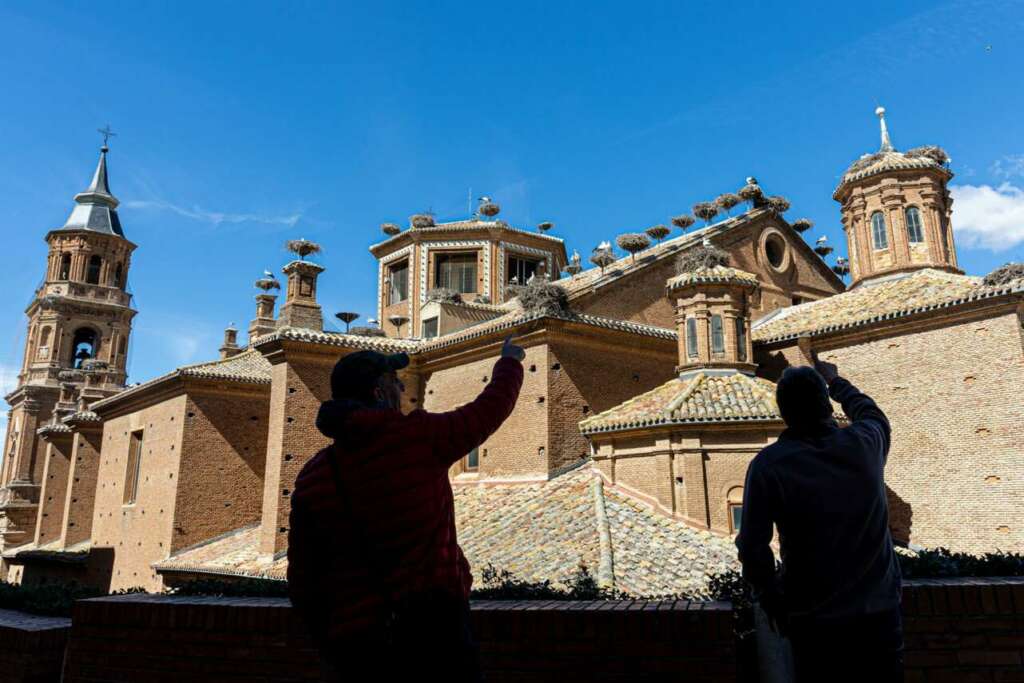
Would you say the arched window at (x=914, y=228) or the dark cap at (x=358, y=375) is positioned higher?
the arched window at (x=914, y=228)

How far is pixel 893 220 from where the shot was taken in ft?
75.6

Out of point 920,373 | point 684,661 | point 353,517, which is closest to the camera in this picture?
point 353,517

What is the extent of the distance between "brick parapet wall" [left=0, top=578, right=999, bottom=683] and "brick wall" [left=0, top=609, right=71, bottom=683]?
1.18ft

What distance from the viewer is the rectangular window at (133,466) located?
2530cm

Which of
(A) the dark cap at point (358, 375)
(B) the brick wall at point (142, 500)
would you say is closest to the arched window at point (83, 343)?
(B) the brick wall at point (142, 500)

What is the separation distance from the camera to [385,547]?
2.76m

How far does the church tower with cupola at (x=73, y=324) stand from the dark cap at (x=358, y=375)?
47.7 m

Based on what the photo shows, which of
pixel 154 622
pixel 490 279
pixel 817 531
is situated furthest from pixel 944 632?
pixel 490 279

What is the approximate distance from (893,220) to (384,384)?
23.5 meters

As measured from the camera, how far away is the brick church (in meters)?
15.1

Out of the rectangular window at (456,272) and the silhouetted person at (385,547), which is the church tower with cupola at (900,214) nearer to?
the rectangular window at (456,272)

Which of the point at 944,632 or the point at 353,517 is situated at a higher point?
the point at 353,517

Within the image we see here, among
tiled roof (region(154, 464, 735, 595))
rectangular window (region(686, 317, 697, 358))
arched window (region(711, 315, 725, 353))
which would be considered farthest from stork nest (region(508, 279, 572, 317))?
tiled roof (region(154, 464, 735, 595))

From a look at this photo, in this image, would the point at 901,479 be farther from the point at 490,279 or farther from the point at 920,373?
the point at 490,279
